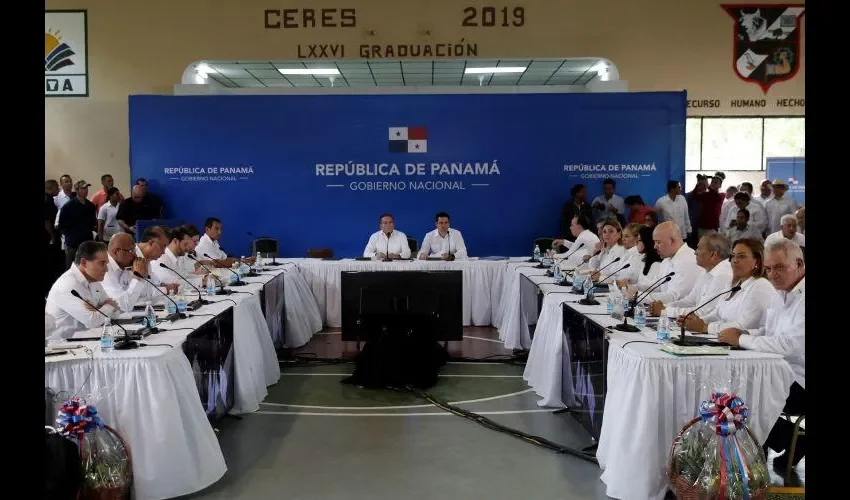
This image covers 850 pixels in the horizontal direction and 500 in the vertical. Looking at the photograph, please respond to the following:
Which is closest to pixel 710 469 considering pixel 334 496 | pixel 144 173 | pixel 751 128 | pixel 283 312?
pixel 334 496

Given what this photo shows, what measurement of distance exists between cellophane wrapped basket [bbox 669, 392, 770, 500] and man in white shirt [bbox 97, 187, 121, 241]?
927 centimetres

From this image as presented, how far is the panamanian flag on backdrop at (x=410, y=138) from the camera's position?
1061cm

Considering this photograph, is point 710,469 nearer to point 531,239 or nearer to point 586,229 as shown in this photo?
point 586,229

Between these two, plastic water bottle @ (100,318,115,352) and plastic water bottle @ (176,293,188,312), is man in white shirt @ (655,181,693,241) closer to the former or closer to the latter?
plastic water bottle @ (176,293,188,312)

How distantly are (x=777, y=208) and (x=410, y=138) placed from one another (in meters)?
5.47

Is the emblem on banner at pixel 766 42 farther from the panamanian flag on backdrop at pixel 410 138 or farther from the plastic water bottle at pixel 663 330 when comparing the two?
the plastic water bottle at pixel 663 330

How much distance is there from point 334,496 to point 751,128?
1171 cm

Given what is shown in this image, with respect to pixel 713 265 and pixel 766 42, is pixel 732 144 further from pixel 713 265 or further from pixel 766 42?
pixel 713 265

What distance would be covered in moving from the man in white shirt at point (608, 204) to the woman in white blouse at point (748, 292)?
246 inches

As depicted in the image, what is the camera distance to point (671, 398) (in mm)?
3297

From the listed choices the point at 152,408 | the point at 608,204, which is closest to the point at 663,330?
the point at 152,408

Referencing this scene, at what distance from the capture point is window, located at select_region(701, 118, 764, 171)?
42.3 ft

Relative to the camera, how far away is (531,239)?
35.5ft

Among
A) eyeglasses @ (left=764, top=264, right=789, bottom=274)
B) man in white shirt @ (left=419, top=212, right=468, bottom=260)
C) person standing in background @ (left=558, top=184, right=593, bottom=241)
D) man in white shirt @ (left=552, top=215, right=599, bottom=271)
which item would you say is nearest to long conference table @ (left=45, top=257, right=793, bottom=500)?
eyeglasses @ (left=764, top=264, right=789, bottom=274)
